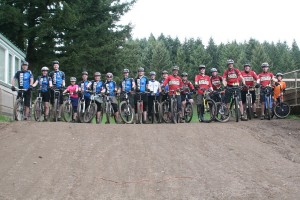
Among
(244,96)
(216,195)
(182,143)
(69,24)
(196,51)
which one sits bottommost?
(216,195)

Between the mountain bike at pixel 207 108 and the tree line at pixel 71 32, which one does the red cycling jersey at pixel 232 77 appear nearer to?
the mountain bike at pixel 207 108

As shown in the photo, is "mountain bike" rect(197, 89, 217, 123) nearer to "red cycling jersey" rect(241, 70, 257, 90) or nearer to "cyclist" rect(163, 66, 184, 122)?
"cyclist" rect(163, 66, 184, 122)

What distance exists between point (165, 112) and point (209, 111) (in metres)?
1.60

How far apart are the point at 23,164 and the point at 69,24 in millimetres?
16189

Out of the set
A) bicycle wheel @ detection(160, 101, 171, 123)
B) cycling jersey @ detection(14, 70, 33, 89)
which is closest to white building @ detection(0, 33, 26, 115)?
cycling jersey @ detection(14, 70, 33, 89)

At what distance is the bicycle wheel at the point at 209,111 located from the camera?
14969 millimetres

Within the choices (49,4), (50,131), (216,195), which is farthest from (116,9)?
(216,195)

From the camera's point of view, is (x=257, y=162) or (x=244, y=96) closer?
(x=257, y=162)

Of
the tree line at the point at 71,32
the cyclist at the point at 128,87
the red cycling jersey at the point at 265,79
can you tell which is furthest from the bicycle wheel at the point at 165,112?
the tree line at the point at 71,32

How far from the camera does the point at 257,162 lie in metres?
9.38

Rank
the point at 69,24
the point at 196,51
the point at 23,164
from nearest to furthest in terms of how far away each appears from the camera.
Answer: the point at 23,164
the point at 69,24
the point at 196,51

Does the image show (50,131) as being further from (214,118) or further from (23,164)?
A: (214,118)

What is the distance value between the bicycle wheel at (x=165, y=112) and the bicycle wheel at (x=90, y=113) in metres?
2.44

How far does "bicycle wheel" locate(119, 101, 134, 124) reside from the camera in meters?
15.0
